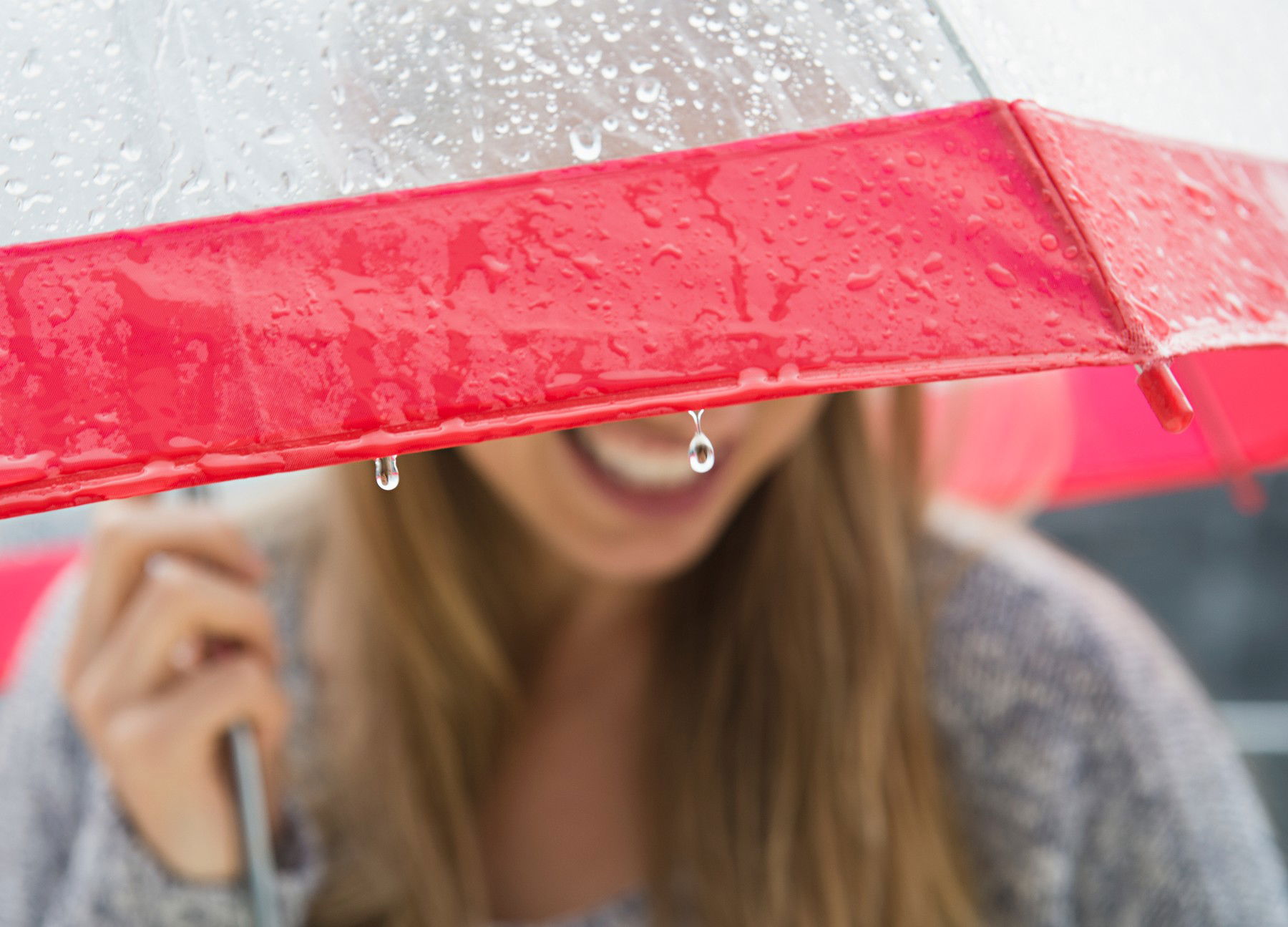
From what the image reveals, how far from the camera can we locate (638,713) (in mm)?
1328

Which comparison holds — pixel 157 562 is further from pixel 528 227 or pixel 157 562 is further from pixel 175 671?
pixel 528 227

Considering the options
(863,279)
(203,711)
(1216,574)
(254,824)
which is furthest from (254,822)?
(1216,574)

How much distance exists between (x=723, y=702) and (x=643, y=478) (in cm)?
36

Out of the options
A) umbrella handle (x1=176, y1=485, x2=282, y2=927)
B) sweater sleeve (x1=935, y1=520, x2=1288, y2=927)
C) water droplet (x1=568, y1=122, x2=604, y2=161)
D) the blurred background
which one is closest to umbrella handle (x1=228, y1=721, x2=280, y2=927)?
umbrella handle (x1=176, y1=485, x2=282, y2=927)

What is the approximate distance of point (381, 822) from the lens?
124cm

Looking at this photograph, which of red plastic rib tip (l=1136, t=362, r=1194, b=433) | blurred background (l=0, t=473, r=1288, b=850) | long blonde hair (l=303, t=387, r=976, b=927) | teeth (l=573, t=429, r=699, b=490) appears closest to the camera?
red plastic rib tip (l=1136, t=362, r=1194, b=433)

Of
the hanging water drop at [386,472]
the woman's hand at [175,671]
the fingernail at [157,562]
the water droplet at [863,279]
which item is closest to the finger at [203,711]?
the woman's hand at [175,671]

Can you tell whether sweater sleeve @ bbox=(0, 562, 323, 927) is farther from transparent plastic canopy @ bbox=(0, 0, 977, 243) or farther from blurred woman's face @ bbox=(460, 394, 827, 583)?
transparent plastic canopy @ bbox=(0, 0, 977, 243)

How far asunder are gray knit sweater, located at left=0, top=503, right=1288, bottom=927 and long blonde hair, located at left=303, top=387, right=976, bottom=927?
56 mm

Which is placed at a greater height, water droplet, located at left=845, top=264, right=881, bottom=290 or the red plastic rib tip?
water droplet, located at left=845, top=264, right=881, bottom=290

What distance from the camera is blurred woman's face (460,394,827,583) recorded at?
39.9 inches

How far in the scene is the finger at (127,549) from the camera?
1077mm

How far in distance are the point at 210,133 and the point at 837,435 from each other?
1.01 meters

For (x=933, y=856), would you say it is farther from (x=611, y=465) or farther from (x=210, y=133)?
(x=210, y=133)
